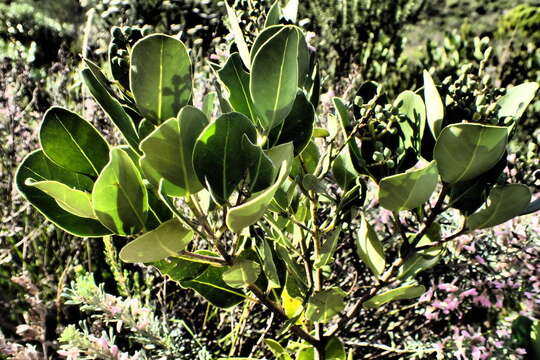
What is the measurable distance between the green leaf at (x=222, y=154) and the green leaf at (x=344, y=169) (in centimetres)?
24

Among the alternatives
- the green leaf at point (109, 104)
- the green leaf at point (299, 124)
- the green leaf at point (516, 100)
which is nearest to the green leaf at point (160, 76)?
the green leaf at point (109, 104)

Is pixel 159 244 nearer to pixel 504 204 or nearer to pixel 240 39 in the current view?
pixel 240 39

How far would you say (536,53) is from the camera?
11.6ft

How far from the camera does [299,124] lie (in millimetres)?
609

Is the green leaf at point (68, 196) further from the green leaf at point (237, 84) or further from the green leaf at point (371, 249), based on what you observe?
the green leaf at point (371, 249)

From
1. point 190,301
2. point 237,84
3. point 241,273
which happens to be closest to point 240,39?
point 237,84

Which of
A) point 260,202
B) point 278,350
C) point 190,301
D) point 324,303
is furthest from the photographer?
point 190,301

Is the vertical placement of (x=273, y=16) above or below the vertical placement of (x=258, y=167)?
above

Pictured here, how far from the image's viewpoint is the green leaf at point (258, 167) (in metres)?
0.49

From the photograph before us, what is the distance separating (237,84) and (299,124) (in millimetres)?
94

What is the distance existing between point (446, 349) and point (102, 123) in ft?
3.86

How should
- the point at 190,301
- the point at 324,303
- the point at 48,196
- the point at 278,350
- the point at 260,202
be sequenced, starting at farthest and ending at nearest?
the point at 190,301
the point at 278,350
the point at 324,303
the point at 48,196
the point at 260,202

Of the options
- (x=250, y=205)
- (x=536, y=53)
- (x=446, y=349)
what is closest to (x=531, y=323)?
(x=446, y=349)

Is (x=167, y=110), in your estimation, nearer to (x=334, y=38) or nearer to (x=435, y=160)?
(x=435, y=160)
